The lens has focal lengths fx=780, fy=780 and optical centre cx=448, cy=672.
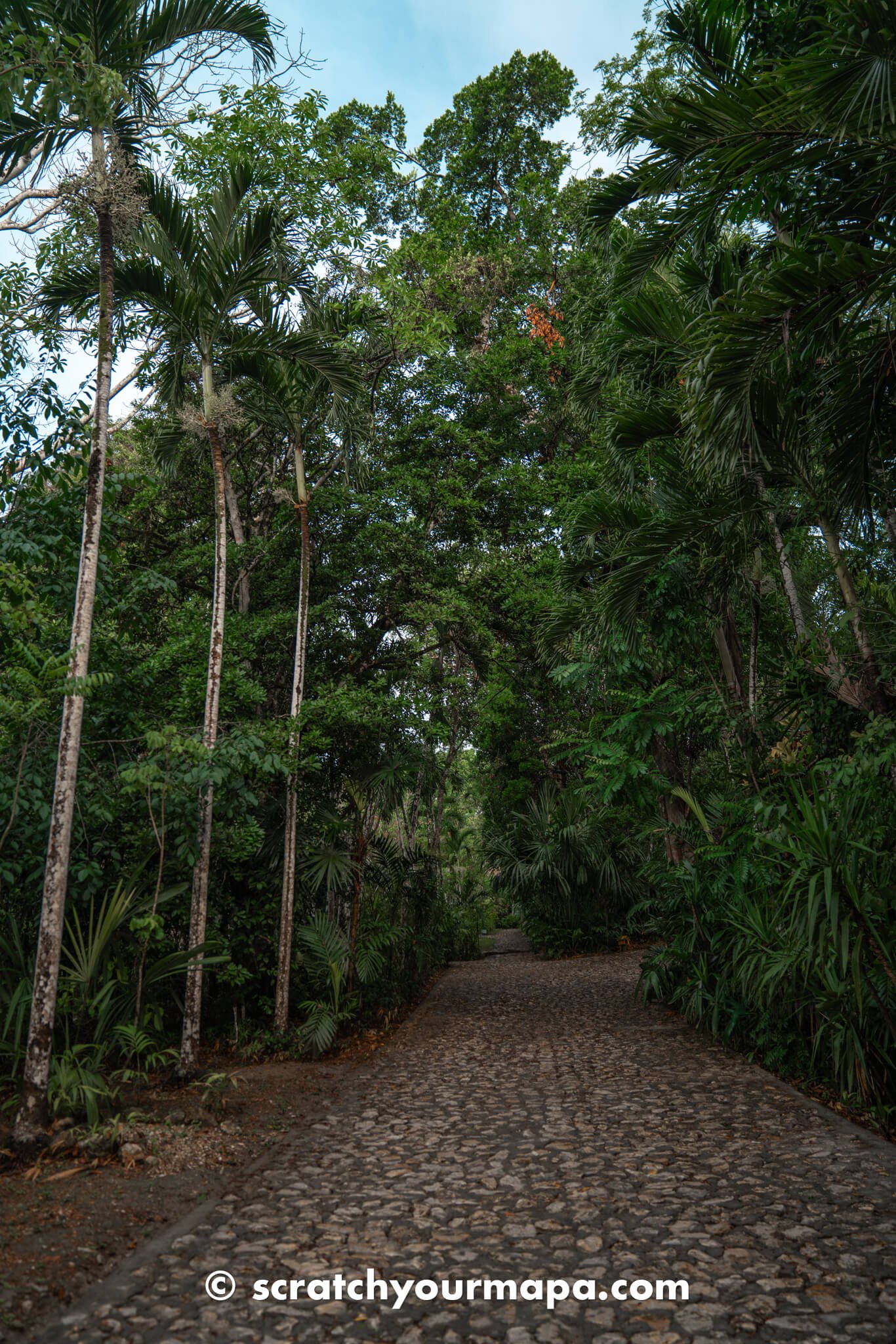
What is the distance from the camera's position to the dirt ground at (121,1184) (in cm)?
288

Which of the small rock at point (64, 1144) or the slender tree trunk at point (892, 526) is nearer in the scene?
the small rock at point (64, 1144)

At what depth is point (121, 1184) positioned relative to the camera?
3838 mm

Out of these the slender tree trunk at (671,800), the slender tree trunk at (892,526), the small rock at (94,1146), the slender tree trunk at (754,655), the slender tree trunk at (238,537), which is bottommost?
the small rock at (94,1146)

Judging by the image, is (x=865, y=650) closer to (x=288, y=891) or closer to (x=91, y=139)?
(x=288, y=891)

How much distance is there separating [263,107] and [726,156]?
226 inches

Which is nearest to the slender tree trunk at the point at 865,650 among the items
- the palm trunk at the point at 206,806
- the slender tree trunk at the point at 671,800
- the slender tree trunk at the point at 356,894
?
the palm trunk at the point at 206,806

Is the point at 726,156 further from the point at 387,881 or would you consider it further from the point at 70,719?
the point at 387,881

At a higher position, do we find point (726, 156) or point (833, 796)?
point (726, 156)

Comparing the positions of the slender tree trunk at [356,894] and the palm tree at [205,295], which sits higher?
the palm tree at [205,295]

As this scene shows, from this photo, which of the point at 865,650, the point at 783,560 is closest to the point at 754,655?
the point at 783,560

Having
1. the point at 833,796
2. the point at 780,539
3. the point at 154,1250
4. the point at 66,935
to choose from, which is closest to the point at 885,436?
the point at 780,539

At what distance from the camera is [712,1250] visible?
3.08 metres

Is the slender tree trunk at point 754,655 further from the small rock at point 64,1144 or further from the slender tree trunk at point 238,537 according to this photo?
the small rock at point 64,1144

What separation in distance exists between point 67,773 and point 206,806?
152 centimetres
